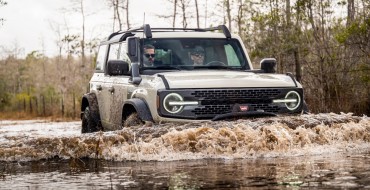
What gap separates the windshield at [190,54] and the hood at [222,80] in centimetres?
50

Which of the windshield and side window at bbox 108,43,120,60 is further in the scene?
side window at bbox 108,43,120,60

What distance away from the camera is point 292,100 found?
28.8ft

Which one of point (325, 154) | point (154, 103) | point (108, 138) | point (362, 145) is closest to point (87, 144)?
point (108, 138)

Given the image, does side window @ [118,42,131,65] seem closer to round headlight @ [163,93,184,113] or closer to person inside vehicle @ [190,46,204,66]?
person inside vehicle @ [190,46,204,66]

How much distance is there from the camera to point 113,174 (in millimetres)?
6590

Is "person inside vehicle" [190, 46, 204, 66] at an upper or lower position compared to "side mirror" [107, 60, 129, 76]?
upper

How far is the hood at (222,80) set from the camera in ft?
27.0

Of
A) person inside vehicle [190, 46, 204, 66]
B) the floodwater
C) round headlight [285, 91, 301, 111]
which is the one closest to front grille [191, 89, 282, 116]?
round headlight [285, 91, 301, 111]

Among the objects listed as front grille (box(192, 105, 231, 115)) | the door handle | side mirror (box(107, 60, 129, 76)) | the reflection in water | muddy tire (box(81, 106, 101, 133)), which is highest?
side mirror (box(107, 60, 129, 76))

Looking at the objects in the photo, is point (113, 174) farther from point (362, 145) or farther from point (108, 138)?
A: point (362, 145)

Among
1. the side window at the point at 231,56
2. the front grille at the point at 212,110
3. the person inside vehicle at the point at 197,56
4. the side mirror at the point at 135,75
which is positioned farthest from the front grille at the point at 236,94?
the side window at the point at 231,56

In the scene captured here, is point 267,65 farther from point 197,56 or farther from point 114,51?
point 114,51

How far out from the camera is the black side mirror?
9305mm

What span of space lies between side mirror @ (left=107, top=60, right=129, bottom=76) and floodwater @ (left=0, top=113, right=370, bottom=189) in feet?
3.53
